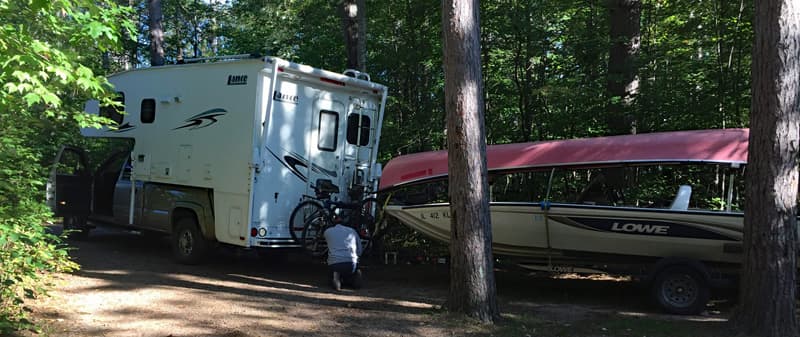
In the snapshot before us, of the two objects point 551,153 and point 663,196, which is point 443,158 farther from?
point 663,196

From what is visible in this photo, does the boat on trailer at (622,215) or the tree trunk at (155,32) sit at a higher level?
the tree trunk at (155,32)

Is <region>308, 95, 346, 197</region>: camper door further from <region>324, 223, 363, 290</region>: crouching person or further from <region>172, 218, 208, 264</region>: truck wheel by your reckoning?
<region>172, 218, 208, 264</region>: truck wheel

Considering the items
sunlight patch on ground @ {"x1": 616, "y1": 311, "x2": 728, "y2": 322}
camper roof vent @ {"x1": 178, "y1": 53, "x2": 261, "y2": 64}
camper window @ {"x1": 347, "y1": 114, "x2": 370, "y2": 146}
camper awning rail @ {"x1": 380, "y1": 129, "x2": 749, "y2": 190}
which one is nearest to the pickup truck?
camper roof vent @ {"x1": 178, "y1": 53, "x2": 261, "y2": 64}

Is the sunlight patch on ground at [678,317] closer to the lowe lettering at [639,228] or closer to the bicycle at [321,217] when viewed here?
the lowe lettering at [639,228]

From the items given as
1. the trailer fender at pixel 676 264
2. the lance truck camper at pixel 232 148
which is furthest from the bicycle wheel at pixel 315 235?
the trailer fender at pixel 676 264

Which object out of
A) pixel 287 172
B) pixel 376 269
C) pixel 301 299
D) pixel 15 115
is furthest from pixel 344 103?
pixel 15 115

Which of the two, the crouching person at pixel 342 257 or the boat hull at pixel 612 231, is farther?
the crouching person at pixel 342 257

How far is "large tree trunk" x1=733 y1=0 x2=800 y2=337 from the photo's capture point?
20.4ft

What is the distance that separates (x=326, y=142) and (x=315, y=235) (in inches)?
59.0

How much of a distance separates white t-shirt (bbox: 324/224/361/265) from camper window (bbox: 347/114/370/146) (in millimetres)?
1978

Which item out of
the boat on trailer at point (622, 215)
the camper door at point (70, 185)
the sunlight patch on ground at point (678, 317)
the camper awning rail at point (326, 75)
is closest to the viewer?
the sunlight patch on ground at point (678, 317)

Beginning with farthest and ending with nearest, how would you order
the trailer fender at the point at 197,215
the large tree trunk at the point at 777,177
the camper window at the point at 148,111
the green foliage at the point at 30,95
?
the camper window at the point at 148,111
the trailer fender at the point at 197,215
the large tree trunk at the point at 777,177
the green foliage at the point at 30,95

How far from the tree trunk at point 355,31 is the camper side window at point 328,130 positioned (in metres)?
3.85

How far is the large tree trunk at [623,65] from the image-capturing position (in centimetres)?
1176
